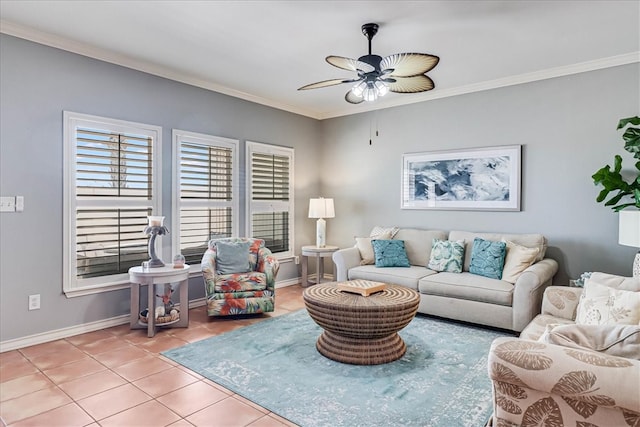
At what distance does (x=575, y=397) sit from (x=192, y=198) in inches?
160

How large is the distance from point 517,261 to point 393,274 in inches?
49.6

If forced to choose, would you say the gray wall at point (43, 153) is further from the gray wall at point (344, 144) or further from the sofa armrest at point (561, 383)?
the sofa armrest at point (561, 383)

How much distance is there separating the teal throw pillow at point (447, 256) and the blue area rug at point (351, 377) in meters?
0.78

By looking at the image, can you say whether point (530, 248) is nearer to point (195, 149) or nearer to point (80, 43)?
point (195, 149)

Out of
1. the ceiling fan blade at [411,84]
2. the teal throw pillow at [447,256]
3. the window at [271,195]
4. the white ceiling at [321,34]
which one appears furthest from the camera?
the window at [271,195]

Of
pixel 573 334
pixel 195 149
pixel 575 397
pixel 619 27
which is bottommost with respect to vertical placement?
pixel 575 397

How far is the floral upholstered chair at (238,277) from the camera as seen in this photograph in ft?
12.8

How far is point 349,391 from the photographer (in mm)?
2477

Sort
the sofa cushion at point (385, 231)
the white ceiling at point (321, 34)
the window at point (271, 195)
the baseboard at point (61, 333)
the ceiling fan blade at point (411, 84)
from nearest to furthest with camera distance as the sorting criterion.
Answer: the white ceiling at point (321, 34)
the ceiling fan blade at point (411, 84)
the baseboard at point (61, 333)
the sofa cushion at point (385, 231)
the window at point (271, 195)

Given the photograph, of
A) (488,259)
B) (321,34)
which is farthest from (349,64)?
(488,259)

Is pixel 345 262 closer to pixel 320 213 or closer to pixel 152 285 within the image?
pixel 320 213

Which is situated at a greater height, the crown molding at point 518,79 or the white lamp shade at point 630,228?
the crown molding at point 518,79

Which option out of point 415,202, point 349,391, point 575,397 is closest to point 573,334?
point 575,397

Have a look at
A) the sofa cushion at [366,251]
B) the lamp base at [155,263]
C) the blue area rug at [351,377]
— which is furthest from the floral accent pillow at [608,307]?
the lamp base at [155,263]
